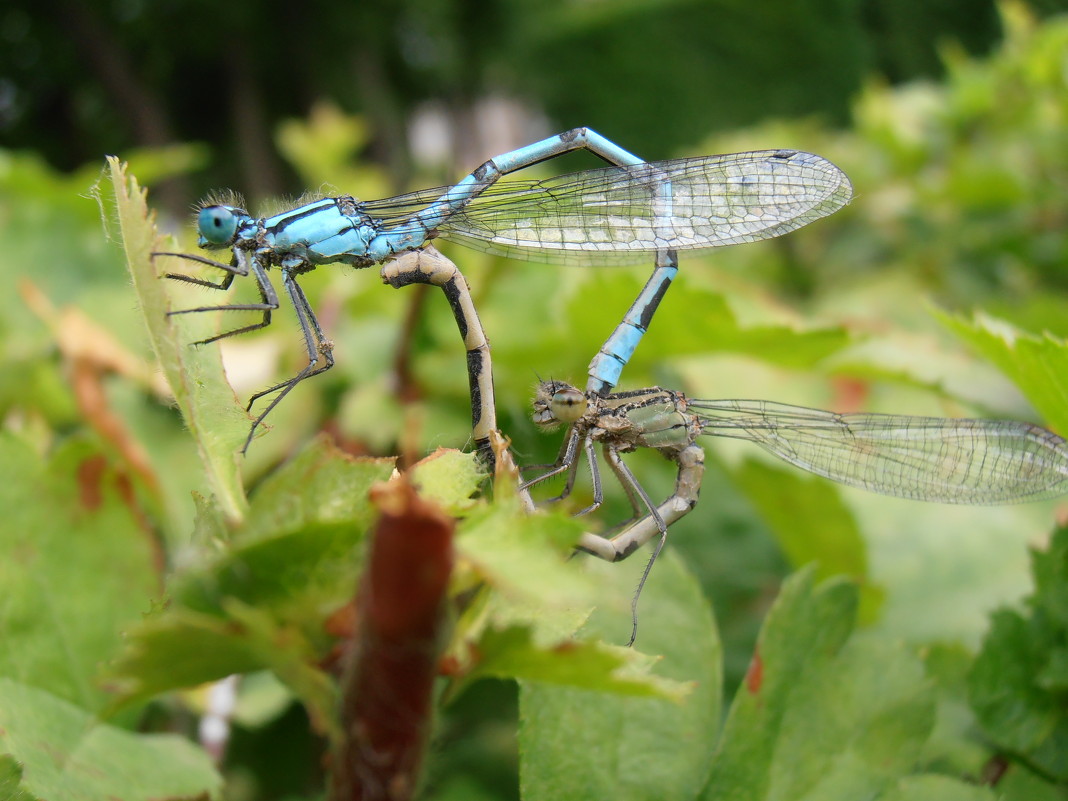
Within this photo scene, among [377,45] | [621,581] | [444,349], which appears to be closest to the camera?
[621,581]

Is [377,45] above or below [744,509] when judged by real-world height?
above

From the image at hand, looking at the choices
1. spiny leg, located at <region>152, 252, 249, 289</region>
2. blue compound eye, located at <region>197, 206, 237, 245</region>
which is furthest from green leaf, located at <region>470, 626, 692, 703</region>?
blue compound eye, located at <region>197, 206, 237, 245</region>

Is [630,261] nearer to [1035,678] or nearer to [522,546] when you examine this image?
[1035,678]

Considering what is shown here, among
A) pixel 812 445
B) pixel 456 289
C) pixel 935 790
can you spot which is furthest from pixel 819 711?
pixel 456 289

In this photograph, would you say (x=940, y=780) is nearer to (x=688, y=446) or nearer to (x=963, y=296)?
(x=688, y=446)

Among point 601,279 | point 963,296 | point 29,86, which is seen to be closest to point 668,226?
point 601,279
